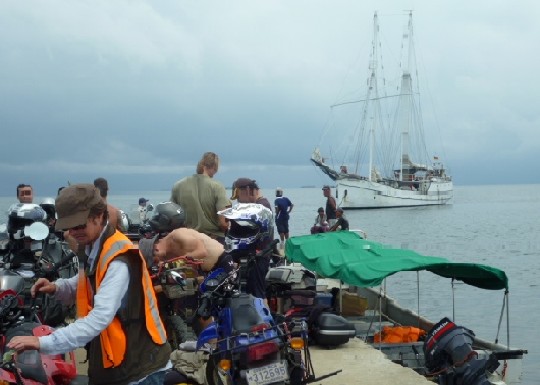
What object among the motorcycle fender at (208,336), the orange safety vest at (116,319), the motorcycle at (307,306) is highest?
the orange safety vest at (116,319)

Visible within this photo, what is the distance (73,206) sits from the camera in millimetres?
3578

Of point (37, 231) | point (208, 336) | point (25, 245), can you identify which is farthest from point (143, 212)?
point (208, 336)

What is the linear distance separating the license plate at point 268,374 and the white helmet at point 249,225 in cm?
207

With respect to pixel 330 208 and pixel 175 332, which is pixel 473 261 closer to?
pixel 330 208

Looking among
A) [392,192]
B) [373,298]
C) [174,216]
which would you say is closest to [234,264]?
[174,216]

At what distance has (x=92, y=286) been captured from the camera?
381cm

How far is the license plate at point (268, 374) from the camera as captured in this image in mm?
5473

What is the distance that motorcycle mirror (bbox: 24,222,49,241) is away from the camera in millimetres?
8367

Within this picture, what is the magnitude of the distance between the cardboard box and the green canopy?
50.9 inches

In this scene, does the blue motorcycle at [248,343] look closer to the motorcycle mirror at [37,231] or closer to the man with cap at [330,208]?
the motorcycle mirror at [37,231]

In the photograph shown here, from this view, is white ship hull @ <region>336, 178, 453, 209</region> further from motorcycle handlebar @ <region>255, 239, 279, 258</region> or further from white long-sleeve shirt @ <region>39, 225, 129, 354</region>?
white long-sleeve shirt @ <region>39, 225, 129, 354</region>

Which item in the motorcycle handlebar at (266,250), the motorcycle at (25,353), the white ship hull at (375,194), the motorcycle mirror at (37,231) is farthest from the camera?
the white ship hull at (375,194)

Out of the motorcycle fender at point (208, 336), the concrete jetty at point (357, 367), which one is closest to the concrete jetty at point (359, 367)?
the concrete jetty at point (357, 367)

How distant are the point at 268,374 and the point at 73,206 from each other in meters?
2.43
